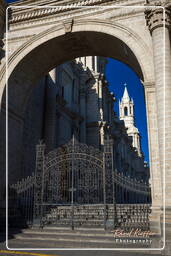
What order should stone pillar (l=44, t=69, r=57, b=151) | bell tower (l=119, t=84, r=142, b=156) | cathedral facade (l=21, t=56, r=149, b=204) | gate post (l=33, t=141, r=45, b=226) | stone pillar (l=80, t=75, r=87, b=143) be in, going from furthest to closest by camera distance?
bell tower (l=119, t=84, r=142, b=156), stone pillar (l=80, t=75, r=87, b=143), stone pillar (l=44, t=69, r=57, b=151), cathedral facade (l=21, t=56, r=149, b=204), gate post (l=33, t=141, r=45, b=226)

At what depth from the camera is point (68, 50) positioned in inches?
524

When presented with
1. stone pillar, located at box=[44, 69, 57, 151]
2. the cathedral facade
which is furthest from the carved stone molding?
stone pillar, located at box=[44, 69, 57, 151]

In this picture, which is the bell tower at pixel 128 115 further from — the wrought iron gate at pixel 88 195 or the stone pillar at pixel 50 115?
the wrought iron gate at pixel 88 195

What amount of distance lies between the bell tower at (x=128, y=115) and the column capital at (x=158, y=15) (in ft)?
158

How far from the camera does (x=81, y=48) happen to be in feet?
43.3

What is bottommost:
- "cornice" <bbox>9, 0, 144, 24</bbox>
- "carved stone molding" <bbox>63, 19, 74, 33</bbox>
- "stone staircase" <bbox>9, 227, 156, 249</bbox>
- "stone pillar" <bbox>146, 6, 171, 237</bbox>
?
"stone staircase" <bbox>9, 227, 156, 249</bbox>

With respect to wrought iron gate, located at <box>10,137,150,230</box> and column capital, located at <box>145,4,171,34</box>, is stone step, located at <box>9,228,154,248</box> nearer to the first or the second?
wrought iron gate, located at <box>10,137,150,230</box>

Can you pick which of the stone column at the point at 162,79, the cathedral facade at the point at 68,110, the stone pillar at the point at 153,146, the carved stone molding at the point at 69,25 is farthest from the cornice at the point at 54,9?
the cathedral facade at the point at 68,110

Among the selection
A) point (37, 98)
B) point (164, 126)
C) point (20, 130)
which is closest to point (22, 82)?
point (20, 130)

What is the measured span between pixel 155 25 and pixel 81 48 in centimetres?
506

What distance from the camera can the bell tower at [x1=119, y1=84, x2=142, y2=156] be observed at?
58.0 meters

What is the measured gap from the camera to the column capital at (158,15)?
9055 millimetres

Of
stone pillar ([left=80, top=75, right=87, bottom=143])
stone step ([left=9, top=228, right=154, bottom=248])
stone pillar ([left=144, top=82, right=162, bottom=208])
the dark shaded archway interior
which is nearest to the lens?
stone step ([left=9, top=228, right=154, bottom=248])

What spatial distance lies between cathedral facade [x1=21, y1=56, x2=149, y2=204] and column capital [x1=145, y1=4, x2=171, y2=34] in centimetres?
794
